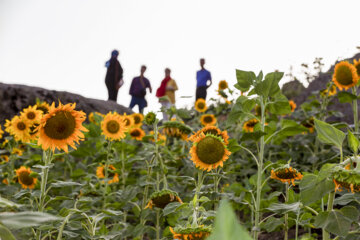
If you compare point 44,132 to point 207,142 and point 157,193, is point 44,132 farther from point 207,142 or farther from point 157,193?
point 207,142

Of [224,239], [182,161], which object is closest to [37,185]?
[182,161]

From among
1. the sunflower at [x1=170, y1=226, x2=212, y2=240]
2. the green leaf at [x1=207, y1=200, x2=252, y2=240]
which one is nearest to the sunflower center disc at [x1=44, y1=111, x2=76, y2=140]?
the sunflower at [x1=170, y1=226, x2=212, y2=240]

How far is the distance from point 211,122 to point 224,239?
387 centimetres

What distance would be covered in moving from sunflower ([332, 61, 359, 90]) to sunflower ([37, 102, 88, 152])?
6.52 ft

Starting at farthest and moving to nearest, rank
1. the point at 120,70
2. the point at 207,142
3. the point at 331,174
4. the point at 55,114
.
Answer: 1. the point at 120,70
2. the point at 207,142
3. the point at 55,114
4. the point at 331,174

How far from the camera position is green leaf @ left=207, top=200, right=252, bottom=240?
6.3 inches

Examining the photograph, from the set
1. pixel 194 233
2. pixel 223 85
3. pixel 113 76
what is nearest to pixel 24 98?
pixel 223 85

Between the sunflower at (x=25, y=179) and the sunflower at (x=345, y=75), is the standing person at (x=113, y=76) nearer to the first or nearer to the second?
the sunflower at (x=25, y=179)

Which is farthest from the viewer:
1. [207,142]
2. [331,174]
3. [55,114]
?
[207,142]

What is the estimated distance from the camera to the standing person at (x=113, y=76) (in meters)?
8.73

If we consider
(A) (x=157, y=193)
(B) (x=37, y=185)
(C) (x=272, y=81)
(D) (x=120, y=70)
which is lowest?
(B) (x=37, y=185)

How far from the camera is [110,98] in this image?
8844 mm

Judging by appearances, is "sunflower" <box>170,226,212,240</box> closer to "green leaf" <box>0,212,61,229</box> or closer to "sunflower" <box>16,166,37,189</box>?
"green leaf" <box>0,212,61,229</box>

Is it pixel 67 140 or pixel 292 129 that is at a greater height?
pixel 292 129
